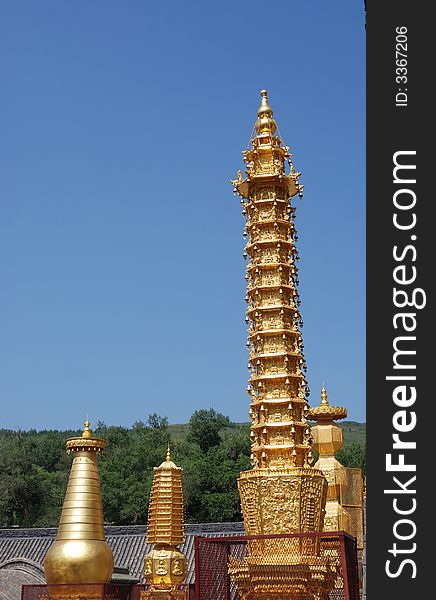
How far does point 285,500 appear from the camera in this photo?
13.8m

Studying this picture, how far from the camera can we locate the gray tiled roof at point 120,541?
2892 centimetres

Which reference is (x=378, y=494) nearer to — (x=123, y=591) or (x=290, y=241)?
(x=290, y=241)

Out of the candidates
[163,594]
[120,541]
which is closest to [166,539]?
[163,594]

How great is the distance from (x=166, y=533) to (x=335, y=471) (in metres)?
5.13

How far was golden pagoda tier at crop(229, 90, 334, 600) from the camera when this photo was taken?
13.7 meters

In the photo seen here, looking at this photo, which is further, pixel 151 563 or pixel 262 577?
pixel 151 563

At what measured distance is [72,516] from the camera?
669 inches

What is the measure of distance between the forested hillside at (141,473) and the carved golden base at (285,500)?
93.4 feet

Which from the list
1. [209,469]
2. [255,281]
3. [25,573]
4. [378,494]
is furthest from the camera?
[209,469]

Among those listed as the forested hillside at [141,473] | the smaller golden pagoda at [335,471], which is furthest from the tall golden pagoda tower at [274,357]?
the forested hillside at [141,473]

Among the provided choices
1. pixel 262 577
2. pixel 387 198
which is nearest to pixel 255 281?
pixel 262 577

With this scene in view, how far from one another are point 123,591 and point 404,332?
1130cm

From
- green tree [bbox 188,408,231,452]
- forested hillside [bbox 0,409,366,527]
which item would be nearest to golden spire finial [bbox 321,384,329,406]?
forested hillside [bbox 0,409,366,527]

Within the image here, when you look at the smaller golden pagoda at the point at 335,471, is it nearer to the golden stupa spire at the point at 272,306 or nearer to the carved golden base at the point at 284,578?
the golden stupa spire at the point at 272,306
